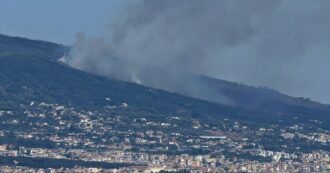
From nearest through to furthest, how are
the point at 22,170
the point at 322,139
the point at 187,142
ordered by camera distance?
the point at 22,170
the point at 187,142
the point at 322,139

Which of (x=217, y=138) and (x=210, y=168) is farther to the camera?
(x=217, y=138)

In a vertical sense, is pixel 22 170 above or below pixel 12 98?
below

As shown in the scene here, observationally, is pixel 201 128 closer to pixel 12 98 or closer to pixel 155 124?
pixel 155 124

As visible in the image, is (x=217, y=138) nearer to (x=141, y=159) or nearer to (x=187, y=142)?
(x=187, y=142)

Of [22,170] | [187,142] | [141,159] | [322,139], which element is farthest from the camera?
[322,139]

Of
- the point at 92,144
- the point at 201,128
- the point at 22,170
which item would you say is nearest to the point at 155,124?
the point at 201,128

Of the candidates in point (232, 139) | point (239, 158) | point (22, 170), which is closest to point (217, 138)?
point (232, 139)
